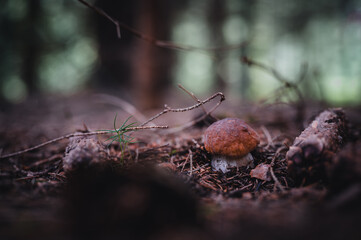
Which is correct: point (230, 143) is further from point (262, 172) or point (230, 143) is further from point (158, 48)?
point (158, 48)

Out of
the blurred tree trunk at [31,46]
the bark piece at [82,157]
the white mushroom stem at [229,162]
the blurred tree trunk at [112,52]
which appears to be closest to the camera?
the bark piece at [82,157]

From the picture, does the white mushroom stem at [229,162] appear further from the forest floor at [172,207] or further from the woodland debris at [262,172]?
the forest floor at [172,207]

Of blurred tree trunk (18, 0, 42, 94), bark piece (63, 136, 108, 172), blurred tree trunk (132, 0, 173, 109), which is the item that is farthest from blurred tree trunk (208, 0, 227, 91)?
bark piece (63, 136, 108, 172)

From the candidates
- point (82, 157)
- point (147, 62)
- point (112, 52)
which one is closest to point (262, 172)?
point (82, 157)

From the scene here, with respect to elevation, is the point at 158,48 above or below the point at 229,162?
above

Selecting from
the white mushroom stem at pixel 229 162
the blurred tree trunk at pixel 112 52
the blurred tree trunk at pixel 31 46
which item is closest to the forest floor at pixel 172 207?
the white mushroom stem at pixel 229 162

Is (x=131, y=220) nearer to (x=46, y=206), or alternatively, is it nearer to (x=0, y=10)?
(x=46, y=206)

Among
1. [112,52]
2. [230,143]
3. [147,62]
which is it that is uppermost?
[112,52]

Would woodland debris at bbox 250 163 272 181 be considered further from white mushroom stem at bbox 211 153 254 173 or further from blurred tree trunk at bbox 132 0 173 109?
blurred tree trunk at bbox 132 0 173 109
